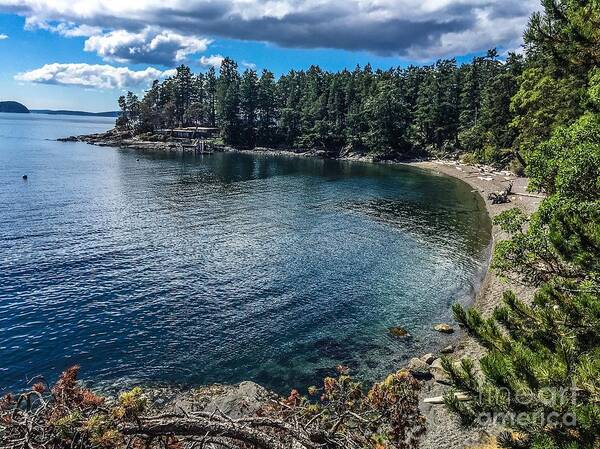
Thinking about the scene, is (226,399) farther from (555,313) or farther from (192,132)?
(192,132)

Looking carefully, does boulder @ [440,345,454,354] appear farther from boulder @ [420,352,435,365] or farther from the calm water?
boulder @ [420,352,435,365]

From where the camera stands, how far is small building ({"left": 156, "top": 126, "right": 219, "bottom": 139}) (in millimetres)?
158125

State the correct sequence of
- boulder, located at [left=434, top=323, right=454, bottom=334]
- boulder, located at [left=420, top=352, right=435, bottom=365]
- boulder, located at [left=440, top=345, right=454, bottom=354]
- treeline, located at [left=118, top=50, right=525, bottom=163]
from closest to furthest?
boulder, located at [left=420, top=352, right=435, bottom=365] → boulder, located at [left=440, top=345, right=454, bottom=354] → boulder, located at [left=434, top=323, right=454, bottom=334] → treeline, located at [left=118, top=50, right=525, bottom=163]

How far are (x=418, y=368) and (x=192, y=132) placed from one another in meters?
151

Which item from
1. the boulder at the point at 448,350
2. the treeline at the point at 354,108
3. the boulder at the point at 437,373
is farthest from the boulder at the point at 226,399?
the treeline at the point at 354,108

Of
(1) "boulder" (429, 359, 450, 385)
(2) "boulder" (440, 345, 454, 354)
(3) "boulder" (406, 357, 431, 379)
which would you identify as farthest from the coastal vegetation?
(2) "boulder" (440, 345, 454, 354)

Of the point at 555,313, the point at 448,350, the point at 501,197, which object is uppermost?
the point at 555,313

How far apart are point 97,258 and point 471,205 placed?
5261 centimetres

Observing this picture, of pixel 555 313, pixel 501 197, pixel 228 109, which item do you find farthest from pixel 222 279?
pixel 228 109

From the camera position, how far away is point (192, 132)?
159250mm

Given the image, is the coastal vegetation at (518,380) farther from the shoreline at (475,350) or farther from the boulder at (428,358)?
the boulder at (428,358)

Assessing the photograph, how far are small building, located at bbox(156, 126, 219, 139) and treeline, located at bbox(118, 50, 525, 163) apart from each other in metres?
5.81

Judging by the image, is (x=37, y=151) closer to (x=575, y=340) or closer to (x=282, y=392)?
(x=282, y=392)

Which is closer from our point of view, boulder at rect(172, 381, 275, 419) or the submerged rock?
boulder at rect(172, 381, 275, 419)
